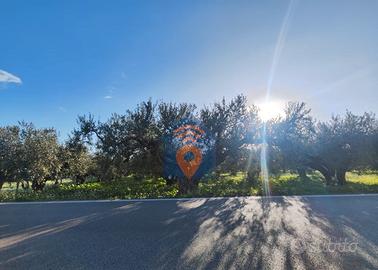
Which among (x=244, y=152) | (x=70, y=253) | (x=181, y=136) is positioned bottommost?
(x=70, y=253)

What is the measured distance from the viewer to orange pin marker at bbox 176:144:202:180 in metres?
14.5

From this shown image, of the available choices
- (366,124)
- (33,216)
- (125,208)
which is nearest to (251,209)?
(125,208)

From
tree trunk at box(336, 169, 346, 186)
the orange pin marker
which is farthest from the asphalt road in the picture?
tree trunk at box(336, 169, 346, 186)

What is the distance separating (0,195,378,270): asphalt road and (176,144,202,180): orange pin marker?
5.70m

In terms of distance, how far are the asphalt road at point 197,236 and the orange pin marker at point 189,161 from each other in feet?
18.7

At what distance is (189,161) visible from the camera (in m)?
14.6

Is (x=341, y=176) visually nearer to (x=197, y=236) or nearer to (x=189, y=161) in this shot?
(x=189, y=161)

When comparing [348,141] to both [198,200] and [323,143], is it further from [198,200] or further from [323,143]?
[198,200]

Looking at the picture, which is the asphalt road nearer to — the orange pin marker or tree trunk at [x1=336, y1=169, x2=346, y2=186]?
the orange pin marker

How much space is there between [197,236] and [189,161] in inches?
368

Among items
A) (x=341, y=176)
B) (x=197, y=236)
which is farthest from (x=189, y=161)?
(x=341, y=176)

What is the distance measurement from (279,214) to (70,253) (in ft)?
16.9

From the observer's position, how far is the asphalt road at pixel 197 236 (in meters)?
4.09

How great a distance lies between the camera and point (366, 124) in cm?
1688
